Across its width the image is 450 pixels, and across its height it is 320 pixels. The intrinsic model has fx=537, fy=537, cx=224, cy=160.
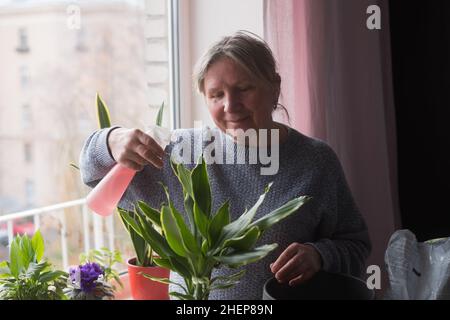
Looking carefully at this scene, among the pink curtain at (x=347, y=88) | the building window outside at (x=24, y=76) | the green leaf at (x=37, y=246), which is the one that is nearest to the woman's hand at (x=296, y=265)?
the green leaf at (x=37, y=246)

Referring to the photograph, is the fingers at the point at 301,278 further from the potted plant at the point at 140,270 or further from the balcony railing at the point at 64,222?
the balcony railing at the point at 64,222

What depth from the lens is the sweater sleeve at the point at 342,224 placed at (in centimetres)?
100

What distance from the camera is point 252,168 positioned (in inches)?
41.8

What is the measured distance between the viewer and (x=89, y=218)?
2.62 meters

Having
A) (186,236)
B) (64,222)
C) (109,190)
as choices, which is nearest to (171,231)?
(186,236)

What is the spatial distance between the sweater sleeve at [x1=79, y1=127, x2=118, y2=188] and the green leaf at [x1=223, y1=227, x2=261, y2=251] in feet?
1.06

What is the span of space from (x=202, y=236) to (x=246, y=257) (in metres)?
0.08

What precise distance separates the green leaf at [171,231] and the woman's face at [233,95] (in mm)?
290

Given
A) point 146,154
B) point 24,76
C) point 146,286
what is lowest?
point 146,286

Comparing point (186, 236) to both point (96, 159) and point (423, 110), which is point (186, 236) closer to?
point (96, 159)

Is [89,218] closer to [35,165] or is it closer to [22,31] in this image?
[35,165]

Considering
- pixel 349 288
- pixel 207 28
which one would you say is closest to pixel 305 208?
pixel 349 288

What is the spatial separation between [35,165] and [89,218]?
664 millimetres
